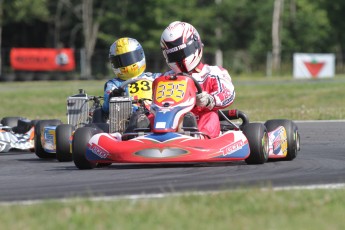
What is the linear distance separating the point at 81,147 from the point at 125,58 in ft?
6.98

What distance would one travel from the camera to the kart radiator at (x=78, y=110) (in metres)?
11.1

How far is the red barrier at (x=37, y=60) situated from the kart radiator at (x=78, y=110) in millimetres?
32475

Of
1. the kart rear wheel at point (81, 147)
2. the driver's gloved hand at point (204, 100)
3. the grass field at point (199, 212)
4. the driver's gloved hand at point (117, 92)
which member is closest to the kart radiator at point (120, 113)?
the driver's gloved hand at point (117, 92)

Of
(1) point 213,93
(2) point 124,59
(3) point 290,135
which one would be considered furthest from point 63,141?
(3) point 290,135

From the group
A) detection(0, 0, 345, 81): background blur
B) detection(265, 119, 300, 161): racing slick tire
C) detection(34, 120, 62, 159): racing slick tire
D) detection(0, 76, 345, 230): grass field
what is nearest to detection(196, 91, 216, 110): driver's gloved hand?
detection(265, 119, 300, 161): racing slick tire

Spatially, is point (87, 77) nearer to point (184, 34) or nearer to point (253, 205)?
point (184, 34)

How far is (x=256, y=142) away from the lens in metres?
8.84

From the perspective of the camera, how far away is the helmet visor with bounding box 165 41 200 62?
9.55 m

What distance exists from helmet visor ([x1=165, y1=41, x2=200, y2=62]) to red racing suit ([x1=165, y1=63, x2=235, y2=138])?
8.3 inches

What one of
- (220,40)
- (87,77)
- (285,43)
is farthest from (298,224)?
(285,43)

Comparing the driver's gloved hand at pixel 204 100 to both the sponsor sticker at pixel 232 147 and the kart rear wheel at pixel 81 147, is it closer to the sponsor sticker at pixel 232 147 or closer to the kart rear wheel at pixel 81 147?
the sponsor sticker at pixel 232 147

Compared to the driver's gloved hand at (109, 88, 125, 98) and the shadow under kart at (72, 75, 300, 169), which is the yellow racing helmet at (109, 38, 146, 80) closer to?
the driver's gloved hand at (109, 88, 125, 98)

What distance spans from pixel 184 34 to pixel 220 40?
44.5m

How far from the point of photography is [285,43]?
190 feet
